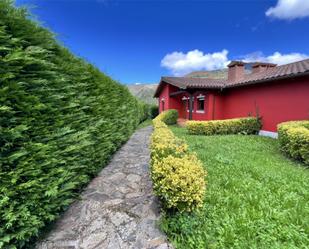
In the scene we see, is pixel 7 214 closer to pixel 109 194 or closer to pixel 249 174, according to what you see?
pixel 109 194

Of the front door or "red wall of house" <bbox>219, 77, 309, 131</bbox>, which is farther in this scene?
the front door

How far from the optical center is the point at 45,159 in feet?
9.88

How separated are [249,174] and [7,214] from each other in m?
4.97

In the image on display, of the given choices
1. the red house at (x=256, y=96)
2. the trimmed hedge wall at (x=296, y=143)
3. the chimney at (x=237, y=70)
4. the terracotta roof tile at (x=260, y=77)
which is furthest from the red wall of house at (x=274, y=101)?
the chimney at (x=237, y=70)

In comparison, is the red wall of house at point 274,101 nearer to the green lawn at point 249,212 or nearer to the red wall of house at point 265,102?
the red wall of house at point 265,102

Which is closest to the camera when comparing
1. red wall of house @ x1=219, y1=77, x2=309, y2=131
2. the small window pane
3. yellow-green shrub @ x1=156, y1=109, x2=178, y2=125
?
red wall of house @ x1=219, y1=77, x2=309, y2=131

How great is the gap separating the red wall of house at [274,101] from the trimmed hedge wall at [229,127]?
0.61 m

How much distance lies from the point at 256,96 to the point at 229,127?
2.59 meters

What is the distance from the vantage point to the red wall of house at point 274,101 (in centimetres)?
1037

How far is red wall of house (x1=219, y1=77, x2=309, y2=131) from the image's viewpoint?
34.0 ft

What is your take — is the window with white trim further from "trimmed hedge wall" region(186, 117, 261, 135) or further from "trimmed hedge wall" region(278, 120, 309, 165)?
"trimmed hedge wall" region(278, 120, 309, 165)

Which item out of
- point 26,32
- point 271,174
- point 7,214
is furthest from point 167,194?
point 271,174

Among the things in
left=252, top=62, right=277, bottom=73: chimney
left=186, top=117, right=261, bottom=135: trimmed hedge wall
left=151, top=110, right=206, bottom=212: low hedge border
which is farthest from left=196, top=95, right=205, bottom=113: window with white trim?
left=151, top=110, right=206, bottom=212: low hedge border

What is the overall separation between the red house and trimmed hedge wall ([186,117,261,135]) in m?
0.60
